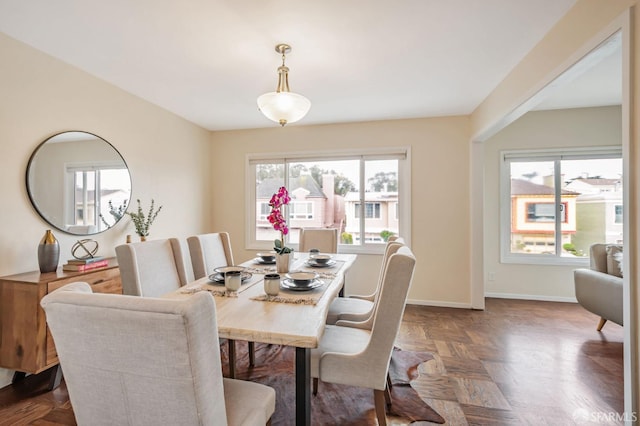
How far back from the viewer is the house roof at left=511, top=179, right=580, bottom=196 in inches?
158

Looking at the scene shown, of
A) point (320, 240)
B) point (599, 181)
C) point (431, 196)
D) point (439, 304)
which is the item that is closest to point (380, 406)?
point (320, 240)

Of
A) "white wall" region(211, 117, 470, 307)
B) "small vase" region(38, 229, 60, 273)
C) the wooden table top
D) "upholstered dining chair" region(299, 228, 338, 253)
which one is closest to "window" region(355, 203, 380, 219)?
"white wall" region(211, 117, 470, 307)

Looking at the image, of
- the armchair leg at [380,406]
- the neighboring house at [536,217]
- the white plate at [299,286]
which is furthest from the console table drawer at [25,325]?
the neighboring house at [536,217]

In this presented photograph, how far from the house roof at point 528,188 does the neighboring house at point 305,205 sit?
7.94ft

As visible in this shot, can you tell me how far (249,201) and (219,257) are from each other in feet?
5.99

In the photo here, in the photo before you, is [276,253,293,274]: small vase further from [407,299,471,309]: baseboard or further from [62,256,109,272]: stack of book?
[407,299,471,309]: baseboard

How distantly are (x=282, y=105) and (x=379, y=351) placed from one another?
165cm

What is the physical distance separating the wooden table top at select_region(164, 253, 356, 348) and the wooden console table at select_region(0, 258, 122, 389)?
1083 millimetres

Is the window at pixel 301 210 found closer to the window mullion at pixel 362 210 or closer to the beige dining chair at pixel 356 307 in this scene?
the window mullion at pixel 362 210

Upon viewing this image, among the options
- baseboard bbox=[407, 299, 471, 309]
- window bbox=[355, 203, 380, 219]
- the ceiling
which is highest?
the ceiling

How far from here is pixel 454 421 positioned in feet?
5.60

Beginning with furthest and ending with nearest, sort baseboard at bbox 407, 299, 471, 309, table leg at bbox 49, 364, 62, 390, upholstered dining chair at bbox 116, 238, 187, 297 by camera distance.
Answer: baseboard at bbox 407, 299, 471, 309 → table leg at bbox 49, 364, 62, 390 → upholstered dining chair at bbox 116, 238, 187, 297

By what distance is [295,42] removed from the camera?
7.02ft

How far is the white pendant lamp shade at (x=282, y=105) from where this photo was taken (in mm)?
2037
